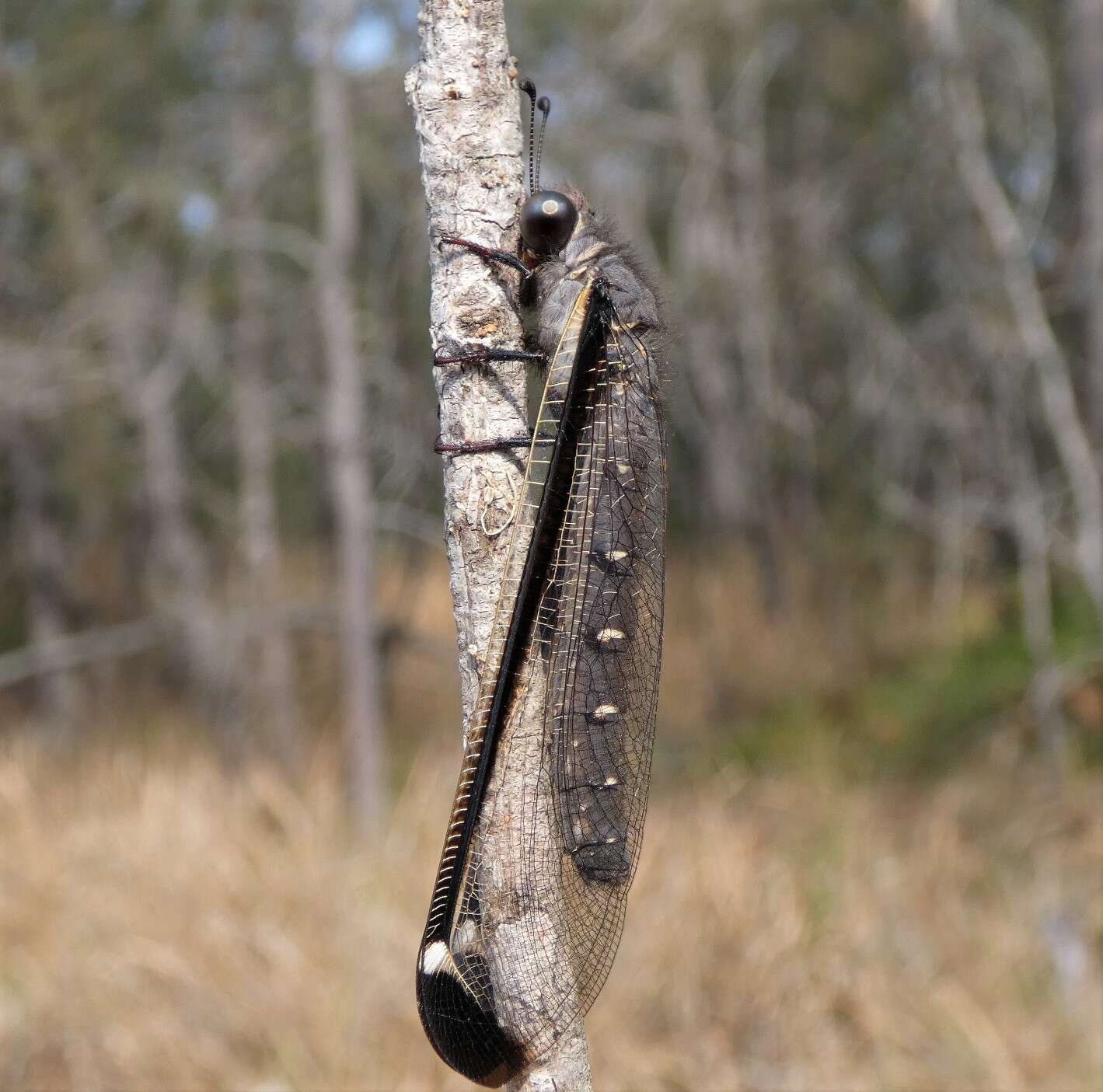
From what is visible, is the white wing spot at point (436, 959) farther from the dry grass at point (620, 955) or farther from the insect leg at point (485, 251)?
the dry grass at point (620, 955)

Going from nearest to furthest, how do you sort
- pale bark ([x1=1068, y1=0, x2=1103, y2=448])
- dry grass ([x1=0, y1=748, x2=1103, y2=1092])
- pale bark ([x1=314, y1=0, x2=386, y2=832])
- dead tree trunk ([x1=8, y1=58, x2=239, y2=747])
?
1. dry grass ([x1=0, y1=748, x2=1103, y2=1092])
2. pale bark ([x1=314, y1=0, x2=386, y2=832])
3. pale bark ([x1=1068, y1=0, x2=1103, y2=448])
4. dead tree trunk ([x1=8, y1=58, x2=239, y2=747])

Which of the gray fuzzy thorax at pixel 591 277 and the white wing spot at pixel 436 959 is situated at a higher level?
the gray fuzzy thorax at pixel 591 277

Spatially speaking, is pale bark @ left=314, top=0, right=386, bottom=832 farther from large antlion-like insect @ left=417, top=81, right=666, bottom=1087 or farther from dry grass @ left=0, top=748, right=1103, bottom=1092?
large antlion-like insect @ left=417, top=81, right=666, bottom=1087

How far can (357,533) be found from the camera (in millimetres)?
5324

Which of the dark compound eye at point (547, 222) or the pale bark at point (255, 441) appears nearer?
the dark compound eye at point (547, 222)

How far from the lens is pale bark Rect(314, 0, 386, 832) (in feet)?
17.3

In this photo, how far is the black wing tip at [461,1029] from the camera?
3.64 feet

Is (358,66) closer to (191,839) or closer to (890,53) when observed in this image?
(191,839)

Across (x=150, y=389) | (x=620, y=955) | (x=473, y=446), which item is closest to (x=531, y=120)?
(x=473, y=446)

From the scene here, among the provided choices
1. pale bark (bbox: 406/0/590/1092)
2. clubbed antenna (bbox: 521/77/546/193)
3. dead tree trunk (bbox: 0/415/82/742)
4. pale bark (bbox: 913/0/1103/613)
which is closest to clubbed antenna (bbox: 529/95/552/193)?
clubbed antenna (bbox: 521/77/546/193)

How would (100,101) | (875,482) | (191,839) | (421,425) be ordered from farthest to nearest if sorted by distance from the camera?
(875,482), (100,101), (421,425), (191,839)

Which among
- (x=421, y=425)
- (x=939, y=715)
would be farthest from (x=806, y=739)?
(x=421, y=425)

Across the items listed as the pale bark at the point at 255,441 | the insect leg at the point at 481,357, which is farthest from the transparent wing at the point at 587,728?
the pale bark at the point at 255,441

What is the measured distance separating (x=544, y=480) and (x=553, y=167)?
512 centimetres
